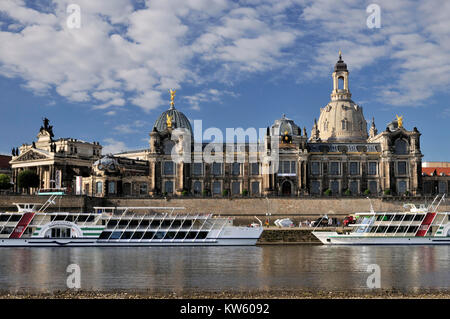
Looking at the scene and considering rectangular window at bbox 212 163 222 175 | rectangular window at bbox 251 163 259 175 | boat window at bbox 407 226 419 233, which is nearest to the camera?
boat window at bbox 407 226 419 233

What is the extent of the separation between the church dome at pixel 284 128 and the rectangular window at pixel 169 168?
17.3 metres

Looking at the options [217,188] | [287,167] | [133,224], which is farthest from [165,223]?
[287,167]

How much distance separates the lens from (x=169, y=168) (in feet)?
280

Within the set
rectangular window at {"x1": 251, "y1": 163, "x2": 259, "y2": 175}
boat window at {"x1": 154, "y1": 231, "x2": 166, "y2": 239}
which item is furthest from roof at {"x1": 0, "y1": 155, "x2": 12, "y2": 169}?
boat window at {"x1": 154, "y1": 231, "x2": 166, "y2": 239}

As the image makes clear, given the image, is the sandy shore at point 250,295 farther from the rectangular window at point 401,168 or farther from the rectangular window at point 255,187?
the rectangular window at point 401,168

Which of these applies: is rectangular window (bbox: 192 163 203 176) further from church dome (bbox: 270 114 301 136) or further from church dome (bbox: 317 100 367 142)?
church dome (bbox: 317 100 367 142)

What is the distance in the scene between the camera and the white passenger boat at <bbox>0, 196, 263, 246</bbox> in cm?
5056

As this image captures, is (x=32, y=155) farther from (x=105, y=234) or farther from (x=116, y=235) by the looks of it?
(x=116, y=235)

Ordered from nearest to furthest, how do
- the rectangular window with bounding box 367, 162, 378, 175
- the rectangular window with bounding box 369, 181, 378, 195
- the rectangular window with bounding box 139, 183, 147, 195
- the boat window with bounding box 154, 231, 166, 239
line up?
the boat window with bounding box 154, 231, 166, 239 → the rectangular window with bounding box 369, 181, 378, 195 → the rectangular window with bounding box 139, 183, 147, 195 → the rectangular window with bounding box 367, 162, 378, 175

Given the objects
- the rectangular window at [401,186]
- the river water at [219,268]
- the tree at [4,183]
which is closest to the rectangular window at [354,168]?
the rectangular window at [401,186]

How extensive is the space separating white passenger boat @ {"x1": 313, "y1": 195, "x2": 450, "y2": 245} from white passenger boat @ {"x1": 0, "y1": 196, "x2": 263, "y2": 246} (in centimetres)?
950

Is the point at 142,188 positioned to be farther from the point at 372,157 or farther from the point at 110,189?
the point at 372,157
